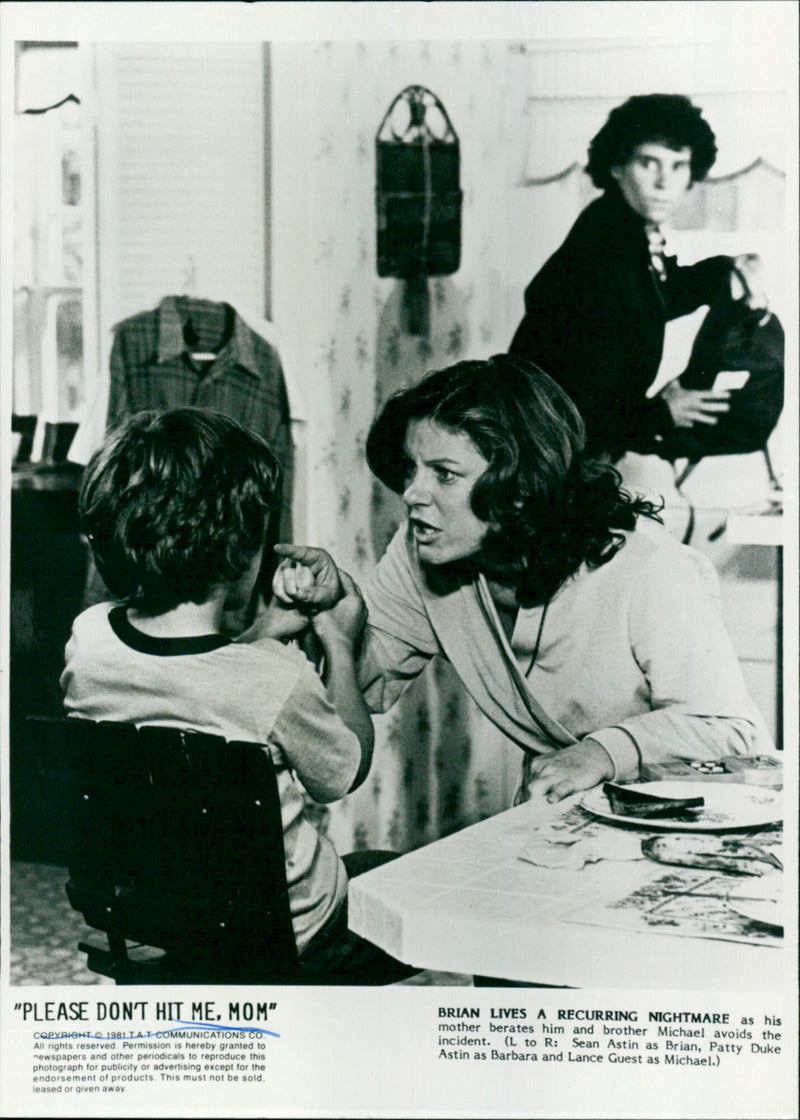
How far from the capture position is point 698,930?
47.8 inches

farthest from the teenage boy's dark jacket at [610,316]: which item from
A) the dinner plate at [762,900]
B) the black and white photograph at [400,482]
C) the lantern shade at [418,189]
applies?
the dinner plate at [762,900]

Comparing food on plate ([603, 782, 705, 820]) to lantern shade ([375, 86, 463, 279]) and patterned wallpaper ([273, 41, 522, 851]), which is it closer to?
patterned wallpaper ([273, 41, 522, 851])

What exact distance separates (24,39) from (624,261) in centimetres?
91

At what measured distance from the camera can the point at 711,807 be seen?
1.24 metres

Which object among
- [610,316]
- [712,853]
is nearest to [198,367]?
[610,316]

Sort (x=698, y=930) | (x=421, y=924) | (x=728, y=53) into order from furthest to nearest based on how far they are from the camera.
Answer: (x=728, y=53)
(x=698, y=930)
(x=421, y=924)

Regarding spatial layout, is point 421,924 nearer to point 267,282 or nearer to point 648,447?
point 648,447

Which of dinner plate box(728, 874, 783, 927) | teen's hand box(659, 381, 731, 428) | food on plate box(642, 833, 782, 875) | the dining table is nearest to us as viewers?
the dining table

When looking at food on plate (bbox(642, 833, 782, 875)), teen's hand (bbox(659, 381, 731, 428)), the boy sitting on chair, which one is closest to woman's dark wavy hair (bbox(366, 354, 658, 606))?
teen's hand (bbox(659, 381, 731, 428))

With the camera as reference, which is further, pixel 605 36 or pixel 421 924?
pixel 605 36

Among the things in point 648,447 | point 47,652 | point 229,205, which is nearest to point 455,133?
point 229,205

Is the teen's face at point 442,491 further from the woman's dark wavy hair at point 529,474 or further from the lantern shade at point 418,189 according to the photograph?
the lantern shade at point 418,189

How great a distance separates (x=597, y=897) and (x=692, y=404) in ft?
2.27

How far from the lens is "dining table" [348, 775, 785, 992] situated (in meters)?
1.07
